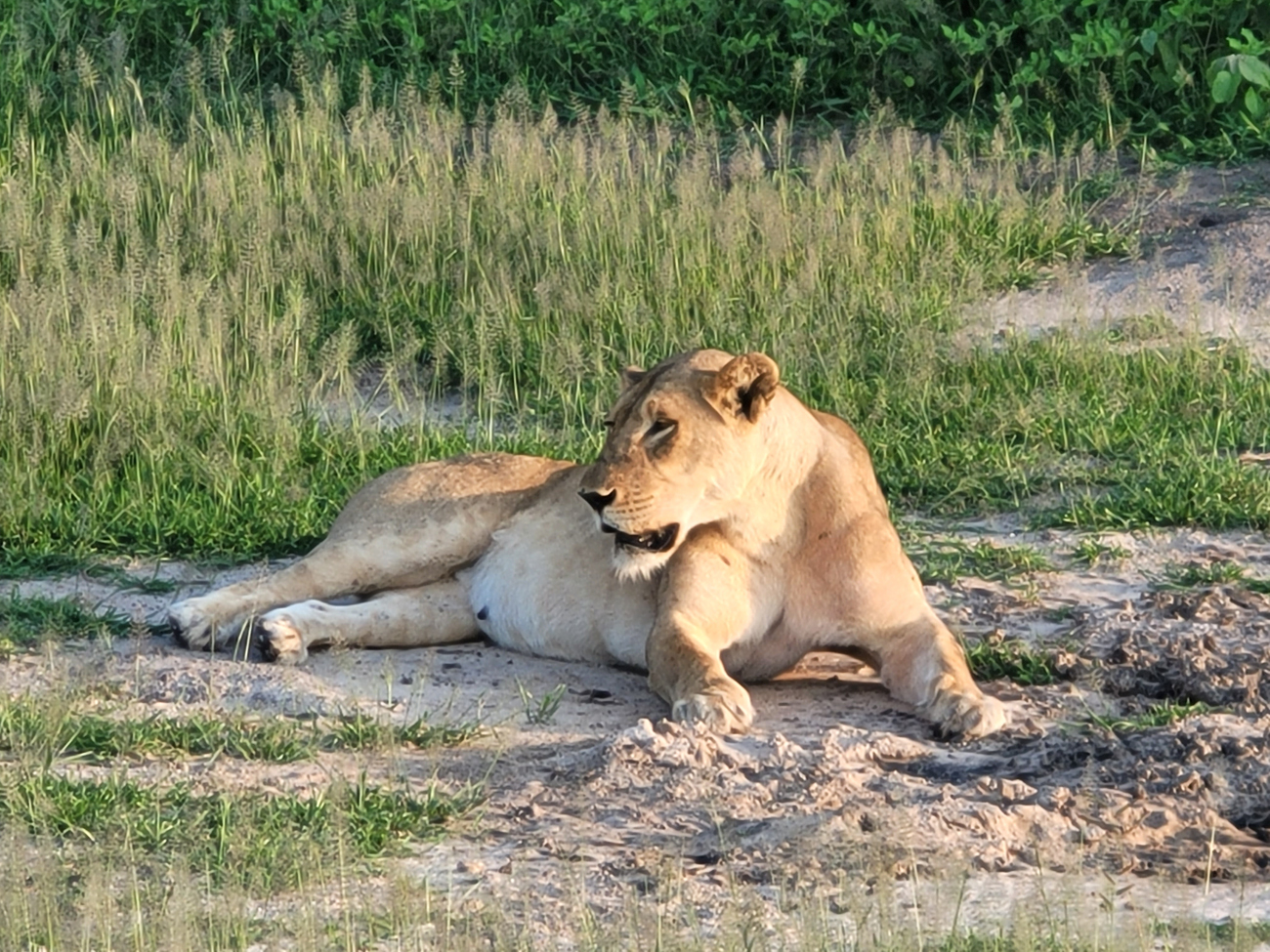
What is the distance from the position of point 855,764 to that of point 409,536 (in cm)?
186

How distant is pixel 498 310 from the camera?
309 inches

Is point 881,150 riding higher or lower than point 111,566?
higher

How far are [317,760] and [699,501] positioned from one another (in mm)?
1087

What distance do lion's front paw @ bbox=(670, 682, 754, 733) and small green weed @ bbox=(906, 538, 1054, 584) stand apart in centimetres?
136

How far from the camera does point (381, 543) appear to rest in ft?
19.4

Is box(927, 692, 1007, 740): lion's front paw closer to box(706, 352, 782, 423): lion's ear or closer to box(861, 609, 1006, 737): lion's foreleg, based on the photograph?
box(861, 609, 1006, 737): lion's foreleg

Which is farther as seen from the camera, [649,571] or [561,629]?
[561,629]

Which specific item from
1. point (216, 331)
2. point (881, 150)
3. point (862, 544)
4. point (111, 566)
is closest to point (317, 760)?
point (862, 544)

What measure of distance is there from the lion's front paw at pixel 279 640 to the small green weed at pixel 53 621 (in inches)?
15.3

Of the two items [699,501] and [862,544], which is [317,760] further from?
[862,544]

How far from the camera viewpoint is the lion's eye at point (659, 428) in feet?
16.4

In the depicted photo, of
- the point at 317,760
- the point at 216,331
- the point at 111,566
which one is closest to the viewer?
the point at 317,760

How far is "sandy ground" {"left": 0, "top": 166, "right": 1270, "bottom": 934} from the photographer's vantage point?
3.79 m

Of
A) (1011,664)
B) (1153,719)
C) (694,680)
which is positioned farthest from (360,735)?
(1153,719)
